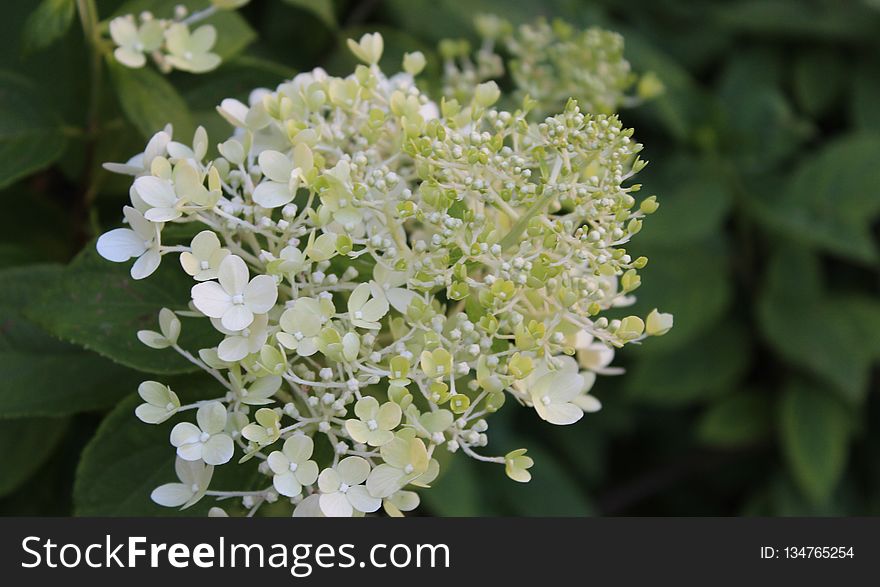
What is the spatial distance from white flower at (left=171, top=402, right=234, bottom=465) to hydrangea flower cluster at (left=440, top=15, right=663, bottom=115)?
23.9 inches

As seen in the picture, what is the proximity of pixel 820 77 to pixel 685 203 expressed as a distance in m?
0.56

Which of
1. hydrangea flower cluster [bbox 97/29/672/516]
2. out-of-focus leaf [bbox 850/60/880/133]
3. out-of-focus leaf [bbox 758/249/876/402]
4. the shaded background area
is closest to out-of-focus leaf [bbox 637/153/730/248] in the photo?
the shaded background area

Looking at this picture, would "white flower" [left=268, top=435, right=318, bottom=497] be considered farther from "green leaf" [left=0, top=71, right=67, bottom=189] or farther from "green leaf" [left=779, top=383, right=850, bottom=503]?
"green leaf" [left=779, top=383, right=850, bottom=503]

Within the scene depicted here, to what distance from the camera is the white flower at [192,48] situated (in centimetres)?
101

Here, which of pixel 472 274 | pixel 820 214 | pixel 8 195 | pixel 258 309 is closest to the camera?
pixel 258 309

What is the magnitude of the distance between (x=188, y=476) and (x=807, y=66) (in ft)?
6.00

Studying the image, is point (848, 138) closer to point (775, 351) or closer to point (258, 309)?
point (775, 351)

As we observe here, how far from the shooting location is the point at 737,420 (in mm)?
1994

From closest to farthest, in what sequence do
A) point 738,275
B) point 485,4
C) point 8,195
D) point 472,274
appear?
point 472,274 < point 8,195 < point 485,4 < point 738,275

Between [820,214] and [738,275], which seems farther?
[738,275]

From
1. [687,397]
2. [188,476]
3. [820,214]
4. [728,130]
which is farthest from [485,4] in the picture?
[188,476]

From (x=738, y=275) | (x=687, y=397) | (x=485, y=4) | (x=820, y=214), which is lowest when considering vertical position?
(x=687, y=397)

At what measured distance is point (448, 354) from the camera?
717 mm

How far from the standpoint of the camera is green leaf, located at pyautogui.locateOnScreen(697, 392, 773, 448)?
196cm
